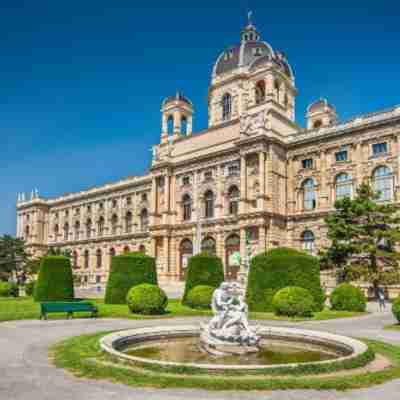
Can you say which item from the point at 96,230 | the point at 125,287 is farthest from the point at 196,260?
the point at 96,230

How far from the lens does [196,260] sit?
27.6 meters

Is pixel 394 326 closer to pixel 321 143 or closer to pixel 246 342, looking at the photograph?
pixel 246 342

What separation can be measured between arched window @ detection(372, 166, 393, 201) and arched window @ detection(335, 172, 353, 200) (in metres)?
2.38

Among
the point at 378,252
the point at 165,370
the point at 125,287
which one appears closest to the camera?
the point at 165,370

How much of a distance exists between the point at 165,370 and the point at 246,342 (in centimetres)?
331

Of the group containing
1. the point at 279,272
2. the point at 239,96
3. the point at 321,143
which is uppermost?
the point at 239,96

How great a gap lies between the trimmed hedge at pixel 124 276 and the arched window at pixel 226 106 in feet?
113

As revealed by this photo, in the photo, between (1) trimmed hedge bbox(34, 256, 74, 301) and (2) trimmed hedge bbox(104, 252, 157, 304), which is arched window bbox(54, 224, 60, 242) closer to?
(1) trimmed hedge bbox(34, 256, 74, 301)

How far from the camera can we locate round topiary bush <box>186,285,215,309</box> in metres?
24.1

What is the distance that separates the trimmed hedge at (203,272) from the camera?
2697 cm

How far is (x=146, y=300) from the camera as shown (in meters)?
21.6

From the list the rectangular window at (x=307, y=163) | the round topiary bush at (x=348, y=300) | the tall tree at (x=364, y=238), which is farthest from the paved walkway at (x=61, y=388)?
the rectangular window at (x=307, y=163)

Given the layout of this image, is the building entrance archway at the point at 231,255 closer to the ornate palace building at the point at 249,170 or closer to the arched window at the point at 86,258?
the ornate palace building at the point at 249,170

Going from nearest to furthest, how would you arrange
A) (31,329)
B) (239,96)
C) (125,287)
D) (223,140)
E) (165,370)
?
(165,370), (31,329), (125,287), (223,140), (239,96)
